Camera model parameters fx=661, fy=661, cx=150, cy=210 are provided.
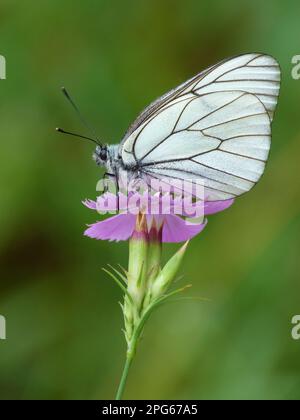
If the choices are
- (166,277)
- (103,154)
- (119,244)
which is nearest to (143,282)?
(166,277)

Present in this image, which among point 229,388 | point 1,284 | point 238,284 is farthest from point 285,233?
point 1,284

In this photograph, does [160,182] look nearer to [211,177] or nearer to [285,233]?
[211,177]

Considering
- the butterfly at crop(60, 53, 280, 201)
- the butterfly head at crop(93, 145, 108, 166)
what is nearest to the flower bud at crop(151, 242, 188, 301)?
the butterfly at crop(60, 53, 280, 201)

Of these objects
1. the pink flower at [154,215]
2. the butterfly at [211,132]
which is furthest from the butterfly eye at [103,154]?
the pink flower at [154,215]

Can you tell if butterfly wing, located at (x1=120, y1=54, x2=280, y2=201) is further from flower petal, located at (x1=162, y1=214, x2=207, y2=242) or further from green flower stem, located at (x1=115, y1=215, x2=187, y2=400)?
green flower stem, located at (x1=115, y1=215, x2=187, y2=400)

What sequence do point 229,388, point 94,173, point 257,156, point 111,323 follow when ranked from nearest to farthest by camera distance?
point 257,156
point 229,388
point 111,323
point 94,173
